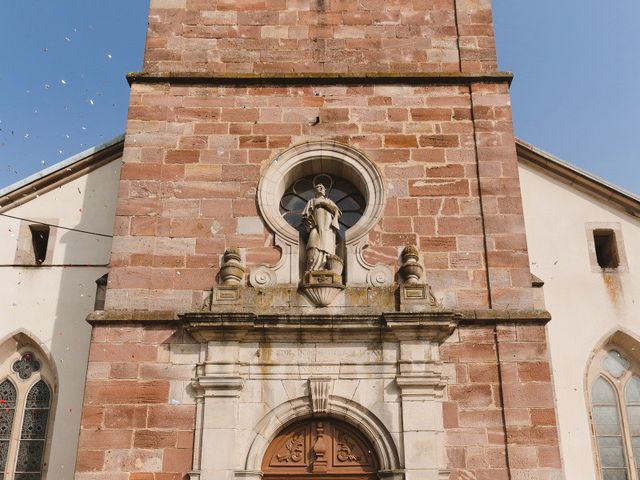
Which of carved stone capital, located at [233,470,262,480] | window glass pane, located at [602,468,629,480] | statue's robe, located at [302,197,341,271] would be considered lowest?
carved stone capital, located at [233,470,262,480]

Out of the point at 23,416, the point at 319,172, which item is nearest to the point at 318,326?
the point at 319,172

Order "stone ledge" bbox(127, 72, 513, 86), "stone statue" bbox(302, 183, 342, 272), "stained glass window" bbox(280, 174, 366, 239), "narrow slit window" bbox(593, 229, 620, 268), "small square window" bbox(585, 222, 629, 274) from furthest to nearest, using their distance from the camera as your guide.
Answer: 1. "narrow slit window" bbox(593, 229, 620, 268)
2. "small square window" bbox(585, 222, 629, 274)
3. "stone ledge" bbox(127, 72, 513, 86)
4. "stained glass window" bbox(280, 174, 366, 239)
5. "stone statue" bbox(302, 183, 342, 272)

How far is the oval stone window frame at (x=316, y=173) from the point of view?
9141 millimetres

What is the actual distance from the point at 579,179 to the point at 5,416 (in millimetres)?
8375

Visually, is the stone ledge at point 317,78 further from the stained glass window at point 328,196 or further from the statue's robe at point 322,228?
the statue's robe at point 322,228

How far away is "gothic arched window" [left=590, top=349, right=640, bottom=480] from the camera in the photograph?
961 cm

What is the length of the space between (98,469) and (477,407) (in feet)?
13.5

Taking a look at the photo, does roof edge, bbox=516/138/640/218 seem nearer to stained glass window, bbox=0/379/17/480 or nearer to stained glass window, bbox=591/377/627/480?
stained glass window, bbox=591/377/627/480

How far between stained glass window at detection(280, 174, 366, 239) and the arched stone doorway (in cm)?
257

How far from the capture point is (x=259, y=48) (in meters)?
10.7

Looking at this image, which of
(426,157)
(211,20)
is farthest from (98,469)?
(211,20)

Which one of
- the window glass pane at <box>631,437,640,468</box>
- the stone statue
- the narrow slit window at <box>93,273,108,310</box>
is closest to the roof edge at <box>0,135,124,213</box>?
the narrow slit window at <box>93,273,108,310</box>

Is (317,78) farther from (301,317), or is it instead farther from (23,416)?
(23,416)

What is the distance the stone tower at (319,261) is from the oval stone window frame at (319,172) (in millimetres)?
28
